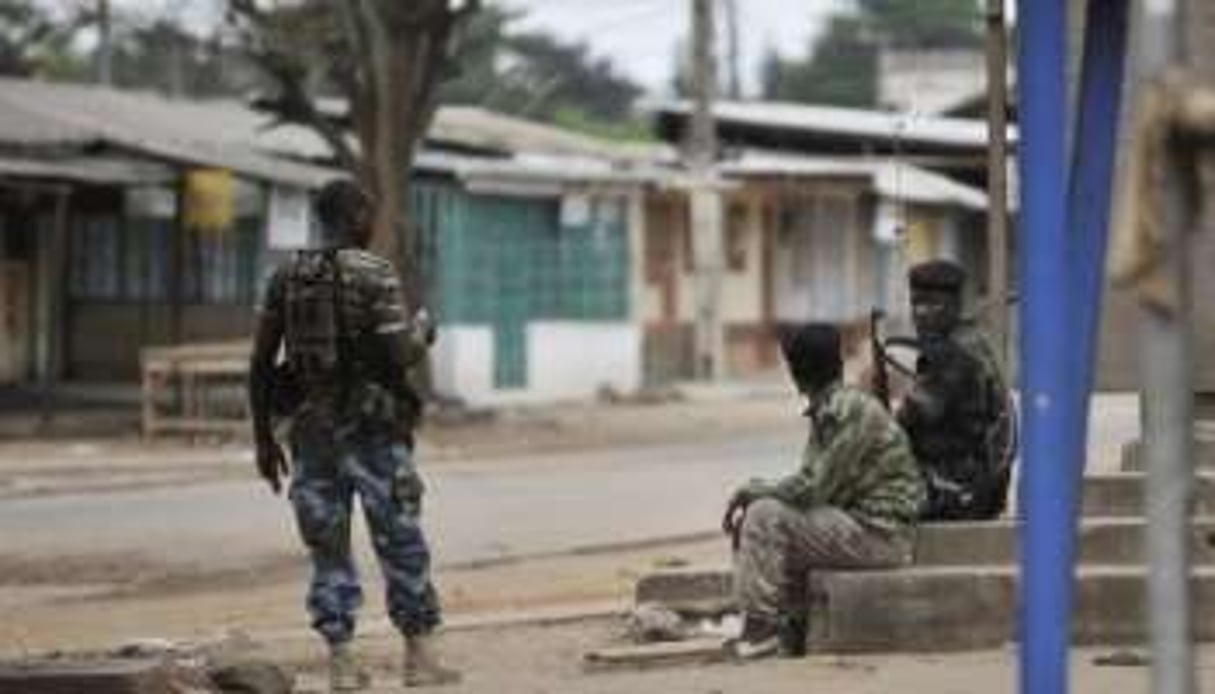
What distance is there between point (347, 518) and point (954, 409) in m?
2.54

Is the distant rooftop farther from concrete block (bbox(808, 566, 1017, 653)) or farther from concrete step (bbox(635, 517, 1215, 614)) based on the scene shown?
concrete block (bbox(808, 566, 1017, 653))

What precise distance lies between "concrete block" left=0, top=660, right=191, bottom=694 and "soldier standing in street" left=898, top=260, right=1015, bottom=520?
10.3 feet

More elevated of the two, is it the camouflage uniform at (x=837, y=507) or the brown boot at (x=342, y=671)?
the camouflage uniform at (x=837, y=507)

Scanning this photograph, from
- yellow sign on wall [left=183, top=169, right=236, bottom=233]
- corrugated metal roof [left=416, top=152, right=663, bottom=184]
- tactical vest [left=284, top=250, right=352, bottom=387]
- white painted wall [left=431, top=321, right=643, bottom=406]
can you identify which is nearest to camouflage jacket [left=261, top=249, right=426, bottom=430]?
tactical vest [left=284, top=250, right=352, bottom=387]

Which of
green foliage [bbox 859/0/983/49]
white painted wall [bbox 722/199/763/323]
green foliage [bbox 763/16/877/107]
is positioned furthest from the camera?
green foliage [bbox 763/16/877/107]

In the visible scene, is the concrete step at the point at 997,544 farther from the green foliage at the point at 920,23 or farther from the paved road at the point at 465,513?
the green foliage at the point at 920,23

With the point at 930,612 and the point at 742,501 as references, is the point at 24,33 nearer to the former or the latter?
the point at 742,501

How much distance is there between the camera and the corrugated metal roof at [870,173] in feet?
129

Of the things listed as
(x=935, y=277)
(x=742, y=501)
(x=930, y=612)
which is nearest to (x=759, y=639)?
(x=742, y=501)

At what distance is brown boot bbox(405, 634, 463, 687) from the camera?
9.56 meters

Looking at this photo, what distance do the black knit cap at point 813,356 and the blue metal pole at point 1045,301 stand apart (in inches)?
164

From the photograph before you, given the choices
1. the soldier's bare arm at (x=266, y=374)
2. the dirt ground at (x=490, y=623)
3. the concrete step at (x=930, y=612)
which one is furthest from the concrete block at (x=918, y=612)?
the soldier's bare arm at (x=266, y=374)

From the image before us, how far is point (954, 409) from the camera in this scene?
10523mm

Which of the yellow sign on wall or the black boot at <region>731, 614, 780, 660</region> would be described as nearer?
the black boot at <region>731, 614, 780, 660</region>
